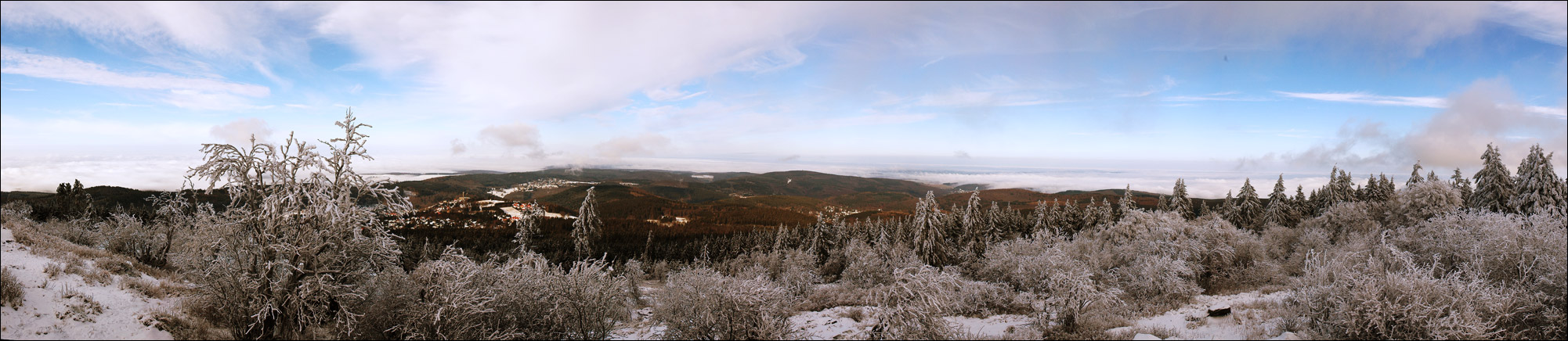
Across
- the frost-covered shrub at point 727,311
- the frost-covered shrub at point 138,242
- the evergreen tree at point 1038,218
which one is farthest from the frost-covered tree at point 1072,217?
the frost-covered shrub at point 138,242

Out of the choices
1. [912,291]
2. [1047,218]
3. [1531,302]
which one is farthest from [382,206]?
[1047,218]

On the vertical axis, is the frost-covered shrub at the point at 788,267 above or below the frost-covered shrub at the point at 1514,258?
below

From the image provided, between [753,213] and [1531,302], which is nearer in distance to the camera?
[1531,302]

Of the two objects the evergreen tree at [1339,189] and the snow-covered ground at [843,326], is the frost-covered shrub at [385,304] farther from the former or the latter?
the evergreen tree at [1339,189]

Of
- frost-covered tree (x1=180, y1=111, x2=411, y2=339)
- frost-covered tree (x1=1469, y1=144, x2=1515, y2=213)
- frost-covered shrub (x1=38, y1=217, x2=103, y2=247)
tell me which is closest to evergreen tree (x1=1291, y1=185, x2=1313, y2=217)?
frost-covered tree (x1=1469, y1=144, x2=1515, y2=213)

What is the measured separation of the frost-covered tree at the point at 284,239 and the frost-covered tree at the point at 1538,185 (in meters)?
57.5

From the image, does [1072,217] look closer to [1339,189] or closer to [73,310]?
[1339,189]

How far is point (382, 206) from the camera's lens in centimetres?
1280

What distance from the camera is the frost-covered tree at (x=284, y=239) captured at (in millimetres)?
11625

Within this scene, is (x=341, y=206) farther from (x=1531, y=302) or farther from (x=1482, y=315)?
(x=1531, y=302)

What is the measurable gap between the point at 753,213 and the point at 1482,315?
86586 mm

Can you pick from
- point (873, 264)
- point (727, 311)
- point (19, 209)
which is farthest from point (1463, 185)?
point (19, 209)

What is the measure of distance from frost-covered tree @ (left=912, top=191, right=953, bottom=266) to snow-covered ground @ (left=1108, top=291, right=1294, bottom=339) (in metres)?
18.6

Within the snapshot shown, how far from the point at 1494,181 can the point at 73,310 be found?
68.2 meters
